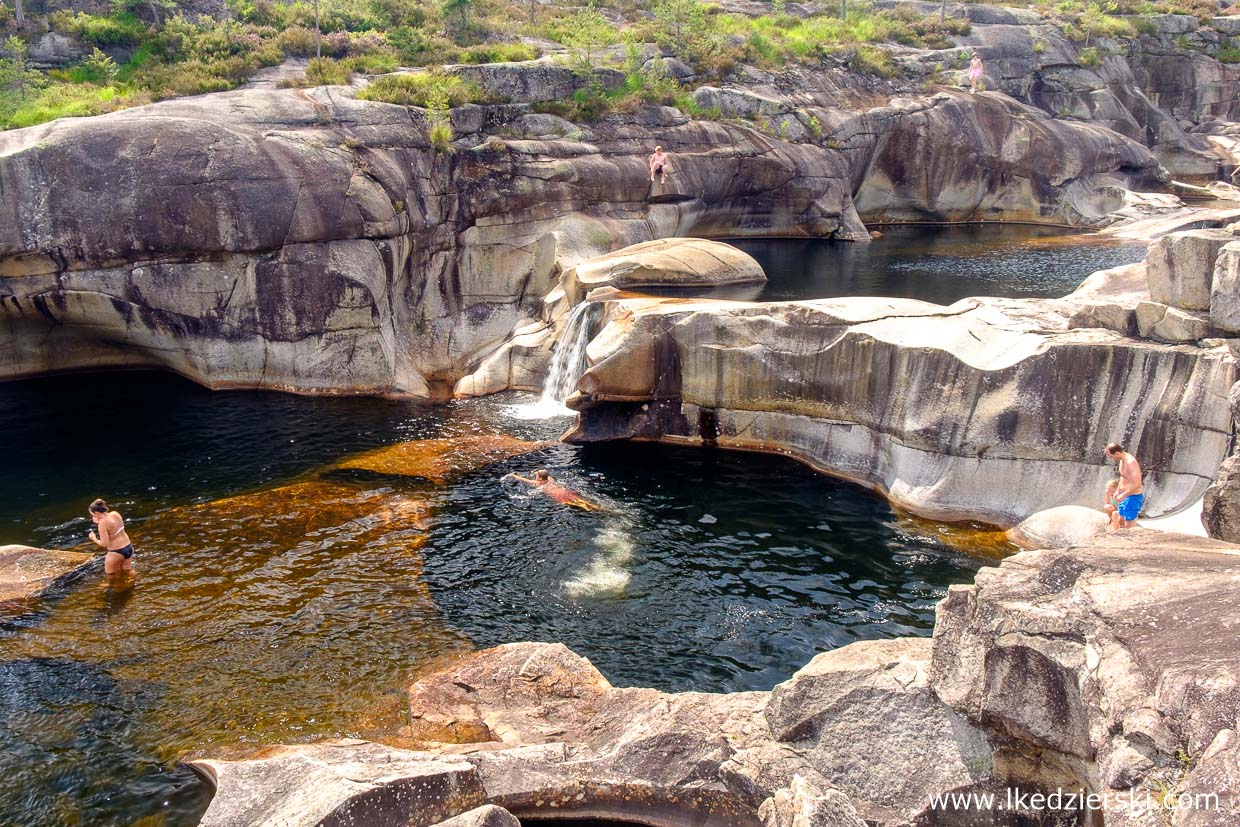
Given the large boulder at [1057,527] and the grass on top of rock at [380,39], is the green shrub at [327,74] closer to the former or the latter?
the grass on top of rock at [380,39]

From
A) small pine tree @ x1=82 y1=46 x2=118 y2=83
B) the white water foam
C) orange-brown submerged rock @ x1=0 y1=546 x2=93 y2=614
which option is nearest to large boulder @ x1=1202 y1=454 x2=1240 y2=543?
the white water foam

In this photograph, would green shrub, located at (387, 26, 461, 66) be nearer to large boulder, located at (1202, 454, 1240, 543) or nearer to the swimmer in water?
the swimmer in water

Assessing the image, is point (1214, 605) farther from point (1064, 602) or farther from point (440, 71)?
point (440, 71)

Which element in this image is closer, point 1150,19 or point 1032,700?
point 1032,700

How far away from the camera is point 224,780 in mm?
9484

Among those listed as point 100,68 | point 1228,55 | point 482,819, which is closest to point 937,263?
point 482,819

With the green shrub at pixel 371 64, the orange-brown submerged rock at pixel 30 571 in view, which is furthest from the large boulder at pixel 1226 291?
the green shrub at pixel 371 64

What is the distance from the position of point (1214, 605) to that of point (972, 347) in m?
10.5

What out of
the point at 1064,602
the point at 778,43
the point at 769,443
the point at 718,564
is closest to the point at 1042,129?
the point at 778,43

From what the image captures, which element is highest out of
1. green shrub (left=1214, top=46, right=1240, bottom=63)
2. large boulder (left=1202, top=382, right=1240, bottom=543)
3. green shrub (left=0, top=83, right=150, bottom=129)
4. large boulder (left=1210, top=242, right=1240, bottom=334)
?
green shrub (left=1214, top=46, right=1240, bottom=63)

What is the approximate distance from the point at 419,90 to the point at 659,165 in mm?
8795

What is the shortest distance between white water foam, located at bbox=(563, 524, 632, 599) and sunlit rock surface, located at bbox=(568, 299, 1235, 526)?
5.00m

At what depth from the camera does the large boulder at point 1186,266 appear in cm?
1519

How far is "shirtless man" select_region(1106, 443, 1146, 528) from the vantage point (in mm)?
14422
